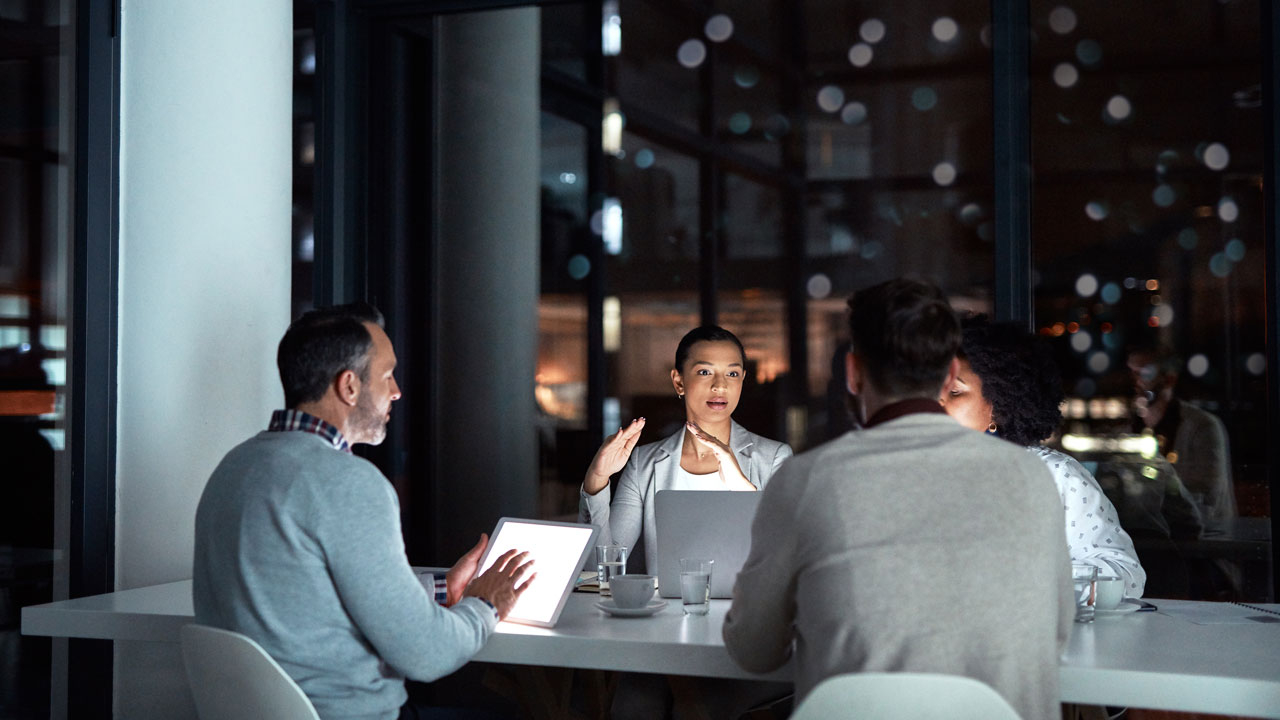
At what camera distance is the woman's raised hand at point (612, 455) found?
326 cm

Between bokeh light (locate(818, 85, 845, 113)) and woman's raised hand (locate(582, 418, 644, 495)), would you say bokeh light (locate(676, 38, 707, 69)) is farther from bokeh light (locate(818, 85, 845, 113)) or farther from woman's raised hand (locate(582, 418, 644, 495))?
woman's raised hand (locate(582, 418, 644, 495))

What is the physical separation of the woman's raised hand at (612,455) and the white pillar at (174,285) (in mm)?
1142

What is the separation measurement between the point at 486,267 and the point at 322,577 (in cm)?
354

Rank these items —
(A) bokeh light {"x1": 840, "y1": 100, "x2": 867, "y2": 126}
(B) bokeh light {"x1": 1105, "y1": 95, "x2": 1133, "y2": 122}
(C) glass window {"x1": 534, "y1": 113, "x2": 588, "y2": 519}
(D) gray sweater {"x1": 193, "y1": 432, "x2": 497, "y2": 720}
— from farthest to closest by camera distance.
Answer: (A) bokeh light {"x1": 840, "y1": 100, "x2": 867, "y2": 126} → (C) glass window {"x1": 534, "y1": 113, "x2": 588, "y2": 519} → (B) bokeh light {"x1": 1105, "y1": 95, "x2": 1133, "y2": 122} → (D) gray sweater {"x1": 193, "y1": 432, "x2": 497, "y2": 720}

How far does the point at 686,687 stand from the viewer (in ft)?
9.95

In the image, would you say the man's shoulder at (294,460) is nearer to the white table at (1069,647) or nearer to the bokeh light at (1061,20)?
the white table at (1069,647)

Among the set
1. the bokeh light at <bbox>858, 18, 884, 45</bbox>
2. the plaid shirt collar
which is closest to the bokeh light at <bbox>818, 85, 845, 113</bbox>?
the bokeh light at <bbox>858, 18, 884, 45</bbox>

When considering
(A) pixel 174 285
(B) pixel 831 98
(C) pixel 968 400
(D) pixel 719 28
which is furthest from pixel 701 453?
(D) pixel 719 28

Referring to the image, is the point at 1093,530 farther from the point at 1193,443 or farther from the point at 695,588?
the point at 1193,443

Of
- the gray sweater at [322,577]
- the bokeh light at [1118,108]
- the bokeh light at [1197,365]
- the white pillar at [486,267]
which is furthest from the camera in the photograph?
the bokeh light at [1118,108]

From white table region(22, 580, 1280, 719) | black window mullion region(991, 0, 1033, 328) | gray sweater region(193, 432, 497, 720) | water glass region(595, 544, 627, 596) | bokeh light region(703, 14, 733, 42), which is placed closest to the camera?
white table region(22, 580, 1280, 719)

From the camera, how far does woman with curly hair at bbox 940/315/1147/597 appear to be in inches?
112

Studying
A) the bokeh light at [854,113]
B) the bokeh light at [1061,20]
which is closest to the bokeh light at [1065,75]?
the bokeh light at [1061,20]

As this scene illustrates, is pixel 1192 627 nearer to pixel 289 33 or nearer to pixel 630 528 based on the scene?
pixel 630 528
